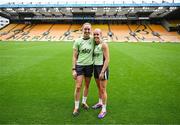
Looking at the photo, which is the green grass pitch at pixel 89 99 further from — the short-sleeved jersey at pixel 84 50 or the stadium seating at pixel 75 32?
the stadium seating at pixel 75 32

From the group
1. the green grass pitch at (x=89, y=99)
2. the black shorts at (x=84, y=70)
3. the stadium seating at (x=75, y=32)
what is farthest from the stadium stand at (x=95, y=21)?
the black shorts at (x=84, y=70)

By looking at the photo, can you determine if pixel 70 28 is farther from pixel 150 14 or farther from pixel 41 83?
pixel 41 83

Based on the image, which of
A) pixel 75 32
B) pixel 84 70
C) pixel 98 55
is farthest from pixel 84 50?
pixel 75 32

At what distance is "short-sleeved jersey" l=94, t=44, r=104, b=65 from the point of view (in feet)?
14.0

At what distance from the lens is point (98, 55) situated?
14.1ft

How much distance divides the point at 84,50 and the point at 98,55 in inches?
12.9

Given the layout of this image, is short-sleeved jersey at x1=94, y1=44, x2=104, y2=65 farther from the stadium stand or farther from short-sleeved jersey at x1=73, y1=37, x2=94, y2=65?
the stadium stand

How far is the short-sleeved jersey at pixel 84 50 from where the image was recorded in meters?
4.28

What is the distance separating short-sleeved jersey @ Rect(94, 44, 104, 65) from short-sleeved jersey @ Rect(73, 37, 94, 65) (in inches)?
3.7

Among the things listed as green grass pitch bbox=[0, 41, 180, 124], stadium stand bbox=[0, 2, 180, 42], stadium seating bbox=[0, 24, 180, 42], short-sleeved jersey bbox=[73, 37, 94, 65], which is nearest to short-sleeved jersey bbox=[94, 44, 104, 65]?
short-sleeved jersey bbox=[73, 37, 94, 65]

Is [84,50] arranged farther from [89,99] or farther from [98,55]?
[89,99]

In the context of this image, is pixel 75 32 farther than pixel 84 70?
Yes

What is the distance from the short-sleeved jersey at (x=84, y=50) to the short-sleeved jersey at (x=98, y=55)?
0.09 m

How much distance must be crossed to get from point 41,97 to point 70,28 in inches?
1706
